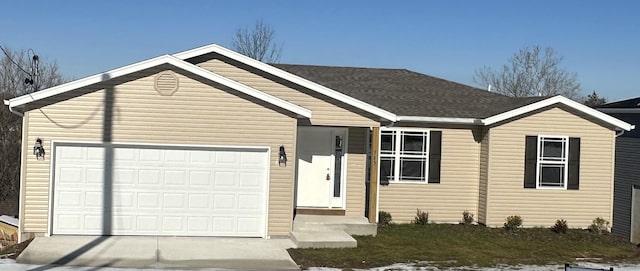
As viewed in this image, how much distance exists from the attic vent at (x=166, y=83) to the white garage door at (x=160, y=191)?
1.13 meters

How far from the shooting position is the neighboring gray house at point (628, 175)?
2548 cm

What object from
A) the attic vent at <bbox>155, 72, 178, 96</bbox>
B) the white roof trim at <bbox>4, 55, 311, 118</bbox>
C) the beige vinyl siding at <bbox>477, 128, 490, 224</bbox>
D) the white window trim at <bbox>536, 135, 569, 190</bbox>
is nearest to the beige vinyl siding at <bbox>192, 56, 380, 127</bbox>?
the white roof trim at <bbox>4, 55, 311, 118</bbox>

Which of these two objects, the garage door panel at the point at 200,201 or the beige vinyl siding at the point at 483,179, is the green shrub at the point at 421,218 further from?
the garage door panel at the point at 200,201

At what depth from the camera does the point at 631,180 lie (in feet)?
86.0

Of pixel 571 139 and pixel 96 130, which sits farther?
pixel 571 139

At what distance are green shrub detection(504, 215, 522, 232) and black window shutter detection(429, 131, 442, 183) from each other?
6.84 ft

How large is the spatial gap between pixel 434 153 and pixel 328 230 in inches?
173

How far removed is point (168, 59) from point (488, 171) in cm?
854

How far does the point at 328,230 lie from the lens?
15.3 m

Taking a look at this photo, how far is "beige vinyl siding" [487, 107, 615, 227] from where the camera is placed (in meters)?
18.1

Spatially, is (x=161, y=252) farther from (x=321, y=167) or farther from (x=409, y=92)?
(x=409, y=92)

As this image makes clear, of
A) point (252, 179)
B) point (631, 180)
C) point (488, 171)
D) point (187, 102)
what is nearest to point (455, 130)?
point (488, 171)

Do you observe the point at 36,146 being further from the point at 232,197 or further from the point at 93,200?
the point at 232,197

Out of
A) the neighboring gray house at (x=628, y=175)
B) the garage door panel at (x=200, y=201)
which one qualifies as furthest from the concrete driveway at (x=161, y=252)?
the neighboring gray house at (x=628, y=175)
